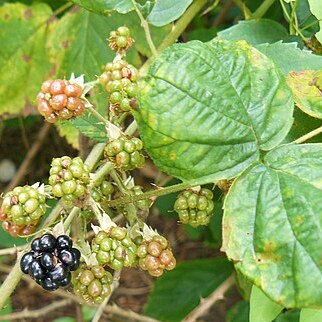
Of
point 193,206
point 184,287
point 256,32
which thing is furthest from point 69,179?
point 184,287

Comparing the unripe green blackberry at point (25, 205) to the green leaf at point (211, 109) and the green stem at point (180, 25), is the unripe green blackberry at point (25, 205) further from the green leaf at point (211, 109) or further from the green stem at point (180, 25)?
the green stem at point (180, 25)

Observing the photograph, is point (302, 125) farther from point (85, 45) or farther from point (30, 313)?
point (30, 313)

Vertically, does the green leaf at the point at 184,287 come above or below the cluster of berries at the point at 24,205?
below

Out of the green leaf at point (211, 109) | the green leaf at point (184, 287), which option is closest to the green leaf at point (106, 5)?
the green leaf at point (211, 109)

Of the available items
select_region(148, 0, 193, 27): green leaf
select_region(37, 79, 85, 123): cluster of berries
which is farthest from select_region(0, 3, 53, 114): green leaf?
select_region(37, 79, 85, 123): cluster of berries

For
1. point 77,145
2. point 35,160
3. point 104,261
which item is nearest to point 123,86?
point 104,261

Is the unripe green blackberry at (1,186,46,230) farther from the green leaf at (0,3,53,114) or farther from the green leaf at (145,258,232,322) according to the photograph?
the green leaf at (145,258,232,322)

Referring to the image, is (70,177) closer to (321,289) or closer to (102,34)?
(321,289)
